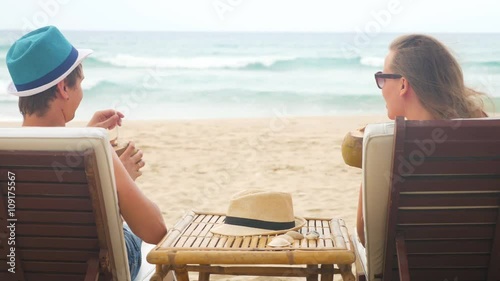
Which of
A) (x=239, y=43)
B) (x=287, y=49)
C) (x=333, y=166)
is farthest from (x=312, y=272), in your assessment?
(x=239, y=43)

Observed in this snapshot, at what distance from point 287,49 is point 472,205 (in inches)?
1472

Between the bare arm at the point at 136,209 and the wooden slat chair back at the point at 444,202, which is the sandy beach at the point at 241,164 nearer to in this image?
the bare arm at the point at 136,209

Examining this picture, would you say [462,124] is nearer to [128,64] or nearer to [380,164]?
[380,164]

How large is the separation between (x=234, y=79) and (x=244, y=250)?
76.1 ft

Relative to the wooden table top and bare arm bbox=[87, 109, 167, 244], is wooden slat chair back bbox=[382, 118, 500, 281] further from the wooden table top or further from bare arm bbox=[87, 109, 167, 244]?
bare arm bbox=[87, 109, 167, 244]

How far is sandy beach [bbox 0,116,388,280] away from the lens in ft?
23.9

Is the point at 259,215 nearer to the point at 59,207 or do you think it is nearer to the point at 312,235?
the point at 312,235

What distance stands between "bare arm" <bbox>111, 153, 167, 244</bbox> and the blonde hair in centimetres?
132

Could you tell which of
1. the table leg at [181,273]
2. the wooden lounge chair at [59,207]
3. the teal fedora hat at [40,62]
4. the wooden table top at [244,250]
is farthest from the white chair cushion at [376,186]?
the teal fedora hat at [40,62]

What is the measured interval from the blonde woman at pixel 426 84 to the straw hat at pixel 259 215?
1.21ft

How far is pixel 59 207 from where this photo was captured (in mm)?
2697

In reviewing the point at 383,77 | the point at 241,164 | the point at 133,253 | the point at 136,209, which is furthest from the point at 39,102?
the point at 241,164

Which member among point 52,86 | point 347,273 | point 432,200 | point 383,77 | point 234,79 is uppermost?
point 52,86

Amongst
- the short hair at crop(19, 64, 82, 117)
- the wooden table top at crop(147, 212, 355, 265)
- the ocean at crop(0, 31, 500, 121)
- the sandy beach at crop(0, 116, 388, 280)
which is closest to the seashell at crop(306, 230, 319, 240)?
the wooden table top at crop(147, 212, 355, 265)
